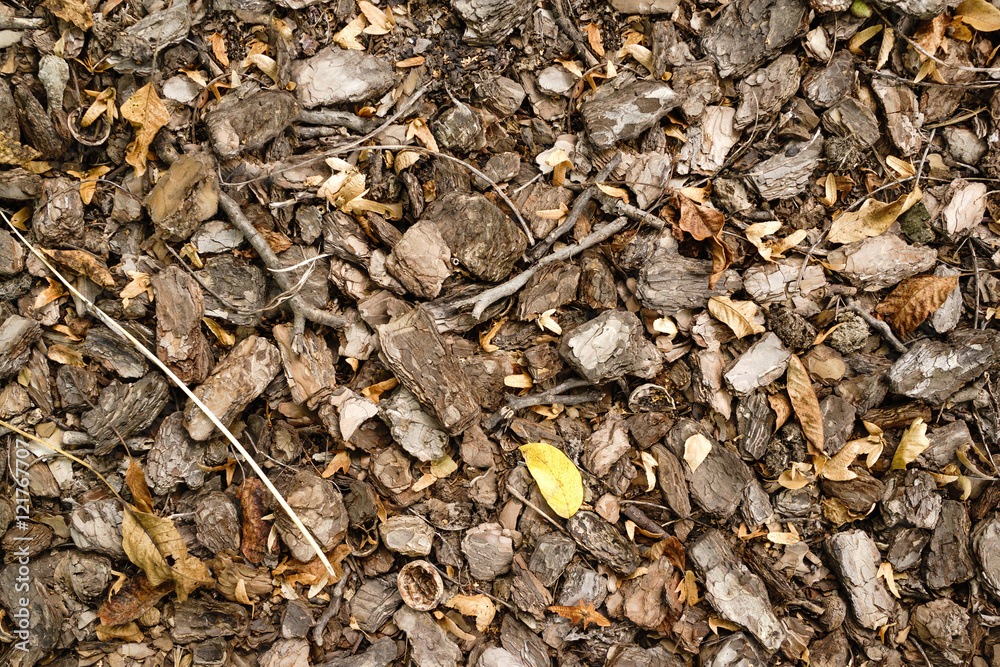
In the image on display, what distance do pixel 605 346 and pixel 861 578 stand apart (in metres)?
1.21

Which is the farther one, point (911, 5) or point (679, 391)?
point (679, 391)

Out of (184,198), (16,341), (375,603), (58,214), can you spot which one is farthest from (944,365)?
(16,341)

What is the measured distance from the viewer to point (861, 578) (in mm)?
2086

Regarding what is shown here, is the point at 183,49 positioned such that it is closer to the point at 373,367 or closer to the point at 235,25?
the point at 235,25

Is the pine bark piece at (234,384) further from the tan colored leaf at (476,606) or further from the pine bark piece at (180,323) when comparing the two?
the tan colored leaf at (476,606)

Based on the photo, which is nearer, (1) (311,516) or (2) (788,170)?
(1) (311,516)

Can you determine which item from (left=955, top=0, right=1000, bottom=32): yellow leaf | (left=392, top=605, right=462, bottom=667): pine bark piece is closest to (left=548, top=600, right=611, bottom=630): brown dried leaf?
(left=392, top=605, right=462, bottom=667): pine bark piece

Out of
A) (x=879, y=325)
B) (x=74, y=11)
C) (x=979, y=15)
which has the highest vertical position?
(x=74, y=11)

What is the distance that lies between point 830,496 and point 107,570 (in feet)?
8.37

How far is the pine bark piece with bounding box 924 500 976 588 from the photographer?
2.10 meters

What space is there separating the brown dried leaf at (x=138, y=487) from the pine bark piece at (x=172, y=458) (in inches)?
0.9

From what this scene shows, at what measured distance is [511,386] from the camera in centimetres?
215

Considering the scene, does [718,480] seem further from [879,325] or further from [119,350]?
[119,350]

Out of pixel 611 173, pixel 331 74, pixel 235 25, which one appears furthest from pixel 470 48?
pixel 235 25
